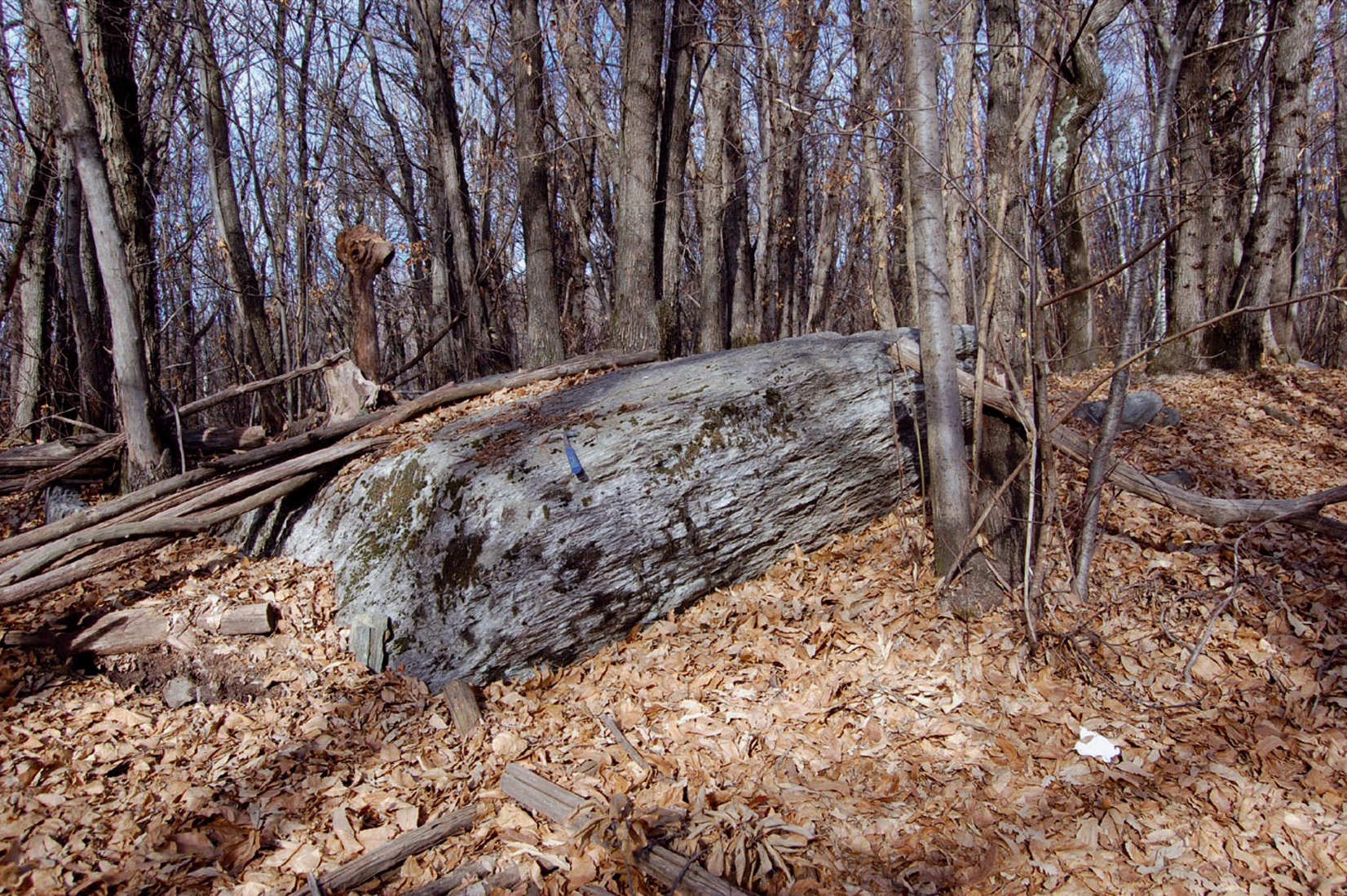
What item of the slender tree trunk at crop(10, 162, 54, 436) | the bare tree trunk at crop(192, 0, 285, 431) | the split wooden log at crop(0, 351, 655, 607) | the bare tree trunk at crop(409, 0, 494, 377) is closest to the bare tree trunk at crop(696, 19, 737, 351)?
the bare tree trunk at crop(409, 0, 494, 377)

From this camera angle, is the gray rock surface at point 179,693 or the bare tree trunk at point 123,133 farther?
the bare tree trunk at point 123,133

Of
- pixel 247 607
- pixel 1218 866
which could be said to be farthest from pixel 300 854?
pixel 1218 866

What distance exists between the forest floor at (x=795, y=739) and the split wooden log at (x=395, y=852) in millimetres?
56

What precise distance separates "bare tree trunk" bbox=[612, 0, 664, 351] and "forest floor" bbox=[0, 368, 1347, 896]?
3.39 meters

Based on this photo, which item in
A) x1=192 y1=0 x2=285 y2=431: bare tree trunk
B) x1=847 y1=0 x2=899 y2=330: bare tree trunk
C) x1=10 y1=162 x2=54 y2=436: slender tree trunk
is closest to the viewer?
x1=10 y1=162 x2=54 y2=436: slender tree trunk

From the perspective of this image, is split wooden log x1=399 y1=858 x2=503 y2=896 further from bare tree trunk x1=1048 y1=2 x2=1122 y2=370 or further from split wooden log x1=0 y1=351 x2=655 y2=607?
bare tree trunk x1=1048 y1=2 x2=1122 y2=370

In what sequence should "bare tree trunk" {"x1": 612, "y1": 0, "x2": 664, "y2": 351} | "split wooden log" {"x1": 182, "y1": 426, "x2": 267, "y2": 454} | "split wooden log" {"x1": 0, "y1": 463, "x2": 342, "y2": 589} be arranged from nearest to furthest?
Result: "split wooden log" {"x1": 0, "y1": 463, "x2": 342, "y2": 589} < "split wooden log" {"x1": 182, "y1": 426, "x2": 267, "y2": 454} < "bare tree trunk" {"x1": 612, "y1": 0, "x2": 664, "y2": 351}

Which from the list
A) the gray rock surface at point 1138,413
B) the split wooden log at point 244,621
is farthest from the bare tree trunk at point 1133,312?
the split wooden log at point 244,621

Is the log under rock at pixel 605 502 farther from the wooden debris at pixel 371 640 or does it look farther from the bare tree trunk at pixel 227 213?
the bare tree trunk at pixel 227 213

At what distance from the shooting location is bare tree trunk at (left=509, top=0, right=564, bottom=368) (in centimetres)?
786

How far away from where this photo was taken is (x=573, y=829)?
111 inches

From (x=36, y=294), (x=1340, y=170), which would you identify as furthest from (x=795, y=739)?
(x=1340, y=170)

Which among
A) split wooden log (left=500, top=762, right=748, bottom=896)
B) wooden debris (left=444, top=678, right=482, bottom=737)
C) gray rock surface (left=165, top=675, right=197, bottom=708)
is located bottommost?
split wooden log (left=500, top=762, right=748, bottom=896)

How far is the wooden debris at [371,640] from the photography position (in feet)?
12.4
